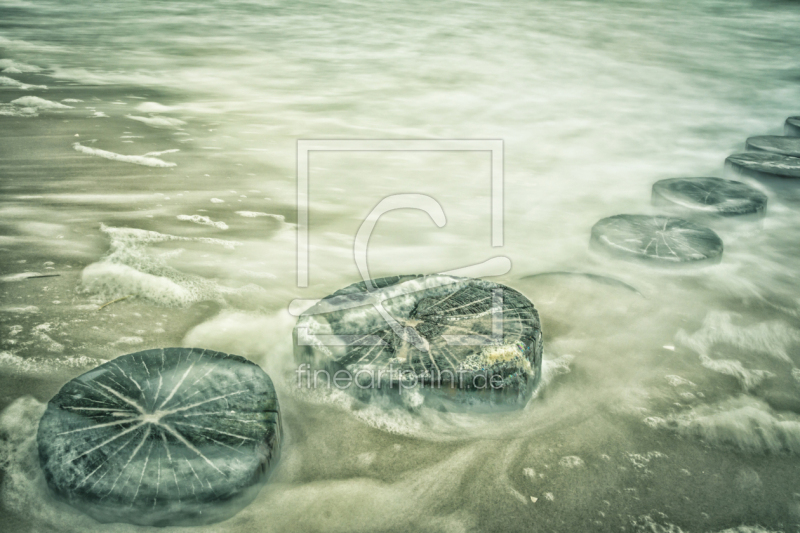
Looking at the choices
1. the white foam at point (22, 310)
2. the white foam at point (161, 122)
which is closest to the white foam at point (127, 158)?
the white foam at point (161, 122)

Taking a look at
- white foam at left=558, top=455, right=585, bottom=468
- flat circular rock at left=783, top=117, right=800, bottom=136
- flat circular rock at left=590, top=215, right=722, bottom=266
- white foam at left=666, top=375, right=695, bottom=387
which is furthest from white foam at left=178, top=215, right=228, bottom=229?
flat circular rock at left=783, top=117, right=800, bottom=136

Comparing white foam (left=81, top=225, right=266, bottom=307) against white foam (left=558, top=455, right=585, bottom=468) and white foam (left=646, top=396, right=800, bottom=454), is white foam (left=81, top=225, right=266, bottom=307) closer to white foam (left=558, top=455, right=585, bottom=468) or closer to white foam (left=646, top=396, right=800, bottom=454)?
white foam (left=558, top=455, right=585, bottom=468)

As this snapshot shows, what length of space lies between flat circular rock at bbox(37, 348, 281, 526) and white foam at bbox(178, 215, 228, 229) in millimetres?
1463

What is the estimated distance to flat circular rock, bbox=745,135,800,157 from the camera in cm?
435

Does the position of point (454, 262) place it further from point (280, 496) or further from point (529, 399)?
point (280, 496)

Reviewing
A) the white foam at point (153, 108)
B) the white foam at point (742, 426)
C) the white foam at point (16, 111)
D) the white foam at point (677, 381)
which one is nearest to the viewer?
the white foam at point (742, 426)

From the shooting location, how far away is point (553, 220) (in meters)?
3.65

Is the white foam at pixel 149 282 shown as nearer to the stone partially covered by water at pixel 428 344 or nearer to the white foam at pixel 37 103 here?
the stone partially covered by water at pixel 428 344

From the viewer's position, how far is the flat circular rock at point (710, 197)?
3.45 meters

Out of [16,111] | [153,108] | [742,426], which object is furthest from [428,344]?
[16,111]

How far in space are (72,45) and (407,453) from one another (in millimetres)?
7335

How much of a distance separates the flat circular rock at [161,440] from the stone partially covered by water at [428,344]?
294 millimetres

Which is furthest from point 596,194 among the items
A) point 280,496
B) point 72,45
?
point 72,45

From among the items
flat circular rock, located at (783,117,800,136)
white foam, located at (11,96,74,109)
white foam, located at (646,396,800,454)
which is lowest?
white foam, located at (646,396,800,454)
